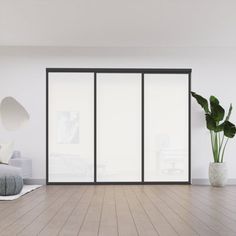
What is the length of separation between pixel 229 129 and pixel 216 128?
24cm

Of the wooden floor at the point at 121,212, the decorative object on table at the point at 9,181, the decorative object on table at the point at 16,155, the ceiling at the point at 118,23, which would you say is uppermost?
the ceiling at the point at 118,23

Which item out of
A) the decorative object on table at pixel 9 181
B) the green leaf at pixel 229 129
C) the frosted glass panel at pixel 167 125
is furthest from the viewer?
the frosted glass panel at pixel 167 125

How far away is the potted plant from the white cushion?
140 inches

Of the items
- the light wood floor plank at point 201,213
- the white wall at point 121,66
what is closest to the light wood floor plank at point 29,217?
the light wood floor plank at point 201,213

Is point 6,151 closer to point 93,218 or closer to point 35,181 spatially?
point 35,181

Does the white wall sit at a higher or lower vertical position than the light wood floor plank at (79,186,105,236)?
higher

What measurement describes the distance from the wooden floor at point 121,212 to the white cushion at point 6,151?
86cm

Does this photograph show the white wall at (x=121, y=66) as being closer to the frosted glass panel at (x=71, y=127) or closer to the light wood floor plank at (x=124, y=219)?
the frosted glass panel at (x=71, y=127)

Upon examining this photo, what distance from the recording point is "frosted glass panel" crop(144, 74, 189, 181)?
785 cm

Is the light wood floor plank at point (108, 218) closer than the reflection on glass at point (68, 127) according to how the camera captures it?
Yes

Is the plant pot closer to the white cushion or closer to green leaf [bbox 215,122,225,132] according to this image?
green leaf [bbox 215,122,225,132]

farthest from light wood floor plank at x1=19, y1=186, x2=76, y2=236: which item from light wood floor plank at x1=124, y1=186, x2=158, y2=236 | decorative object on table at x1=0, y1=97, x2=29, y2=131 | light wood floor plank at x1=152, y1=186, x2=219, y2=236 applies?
decorative object on table at x1=0, y1=97, x2=29, y2=131

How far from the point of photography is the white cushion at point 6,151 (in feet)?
23.2

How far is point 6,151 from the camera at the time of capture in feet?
23.4
